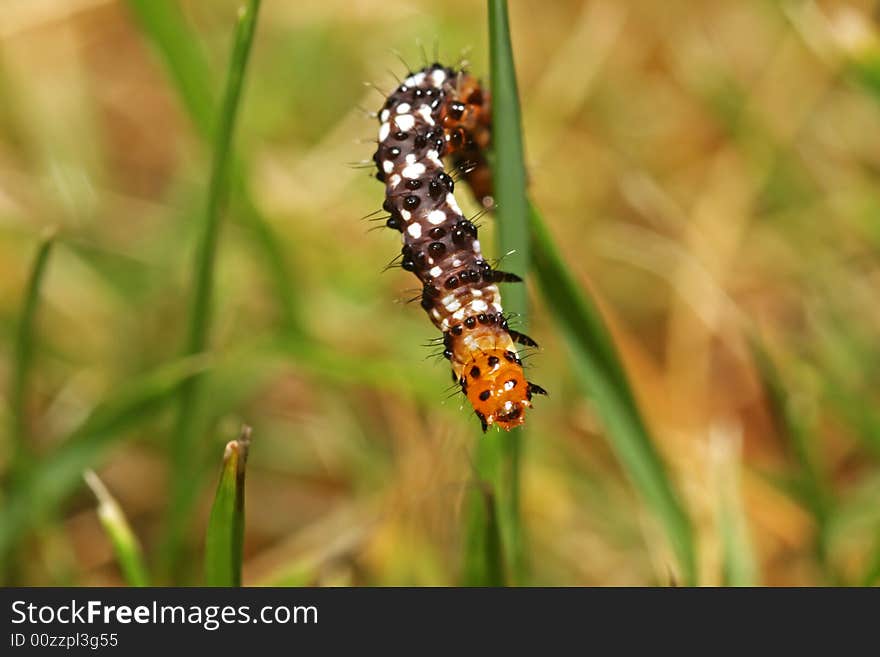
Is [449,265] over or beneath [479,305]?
over

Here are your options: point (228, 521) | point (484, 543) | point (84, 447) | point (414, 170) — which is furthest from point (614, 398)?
point (84, 447)

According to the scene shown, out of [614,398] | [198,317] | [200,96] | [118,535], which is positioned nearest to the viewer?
[118,535]

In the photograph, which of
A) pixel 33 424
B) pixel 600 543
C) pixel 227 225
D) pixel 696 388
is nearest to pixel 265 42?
pixel 227 225

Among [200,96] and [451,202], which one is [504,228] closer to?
[451,202]

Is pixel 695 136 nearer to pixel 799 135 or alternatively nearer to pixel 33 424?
pixel 799 135

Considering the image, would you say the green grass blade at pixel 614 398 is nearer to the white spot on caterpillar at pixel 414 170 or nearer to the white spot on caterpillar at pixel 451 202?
the white spot on caterpillar at pixel 451 202

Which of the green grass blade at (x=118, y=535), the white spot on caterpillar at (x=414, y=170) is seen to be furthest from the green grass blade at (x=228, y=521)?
the white spot on caterpillar at (x=414, y=170)

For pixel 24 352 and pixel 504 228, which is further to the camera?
pixel 24 352
